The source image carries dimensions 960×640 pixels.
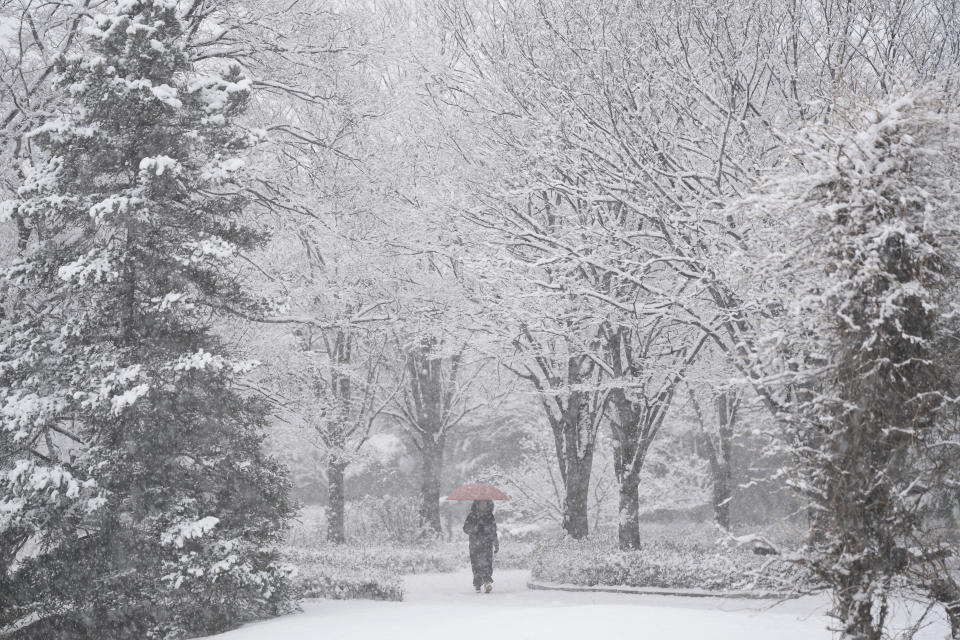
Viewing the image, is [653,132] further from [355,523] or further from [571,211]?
[355,523]

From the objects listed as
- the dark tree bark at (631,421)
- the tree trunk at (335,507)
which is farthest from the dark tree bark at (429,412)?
the dark tree bark at (631,421)

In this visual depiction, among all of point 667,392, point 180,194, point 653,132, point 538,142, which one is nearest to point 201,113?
point 180,194

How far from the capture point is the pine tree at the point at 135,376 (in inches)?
345

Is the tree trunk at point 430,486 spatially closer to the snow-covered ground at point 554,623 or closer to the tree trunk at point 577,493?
the tree trunk at point 577,493

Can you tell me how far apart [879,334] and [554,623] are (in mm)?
4378

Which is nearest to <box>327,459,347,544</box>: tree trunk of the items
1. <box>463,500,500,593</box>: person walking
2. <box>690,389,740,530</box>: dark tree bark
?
<box>463,500,500,593</box>: person walking

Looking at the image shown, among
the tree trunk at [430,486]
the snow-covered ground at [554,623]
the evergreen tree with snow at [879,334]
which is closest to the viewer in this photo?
the evergreen tree with snow at [879,334]

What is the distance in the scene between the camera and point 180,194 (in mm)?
9867

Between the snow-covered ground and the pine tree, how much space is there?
36.5 inches

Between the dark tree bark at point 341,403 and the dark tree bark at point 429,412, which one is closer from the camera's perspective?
the dark tree bark at point 341,403

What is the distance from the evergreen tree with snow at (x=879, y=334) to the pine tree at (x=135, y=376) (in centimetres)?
639

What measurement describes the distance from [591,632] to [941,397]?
3.77 meters

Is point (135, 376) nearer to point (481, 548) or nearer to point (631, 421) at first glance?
point (481, 548)

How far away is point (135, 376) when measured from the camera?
28.5 ft
